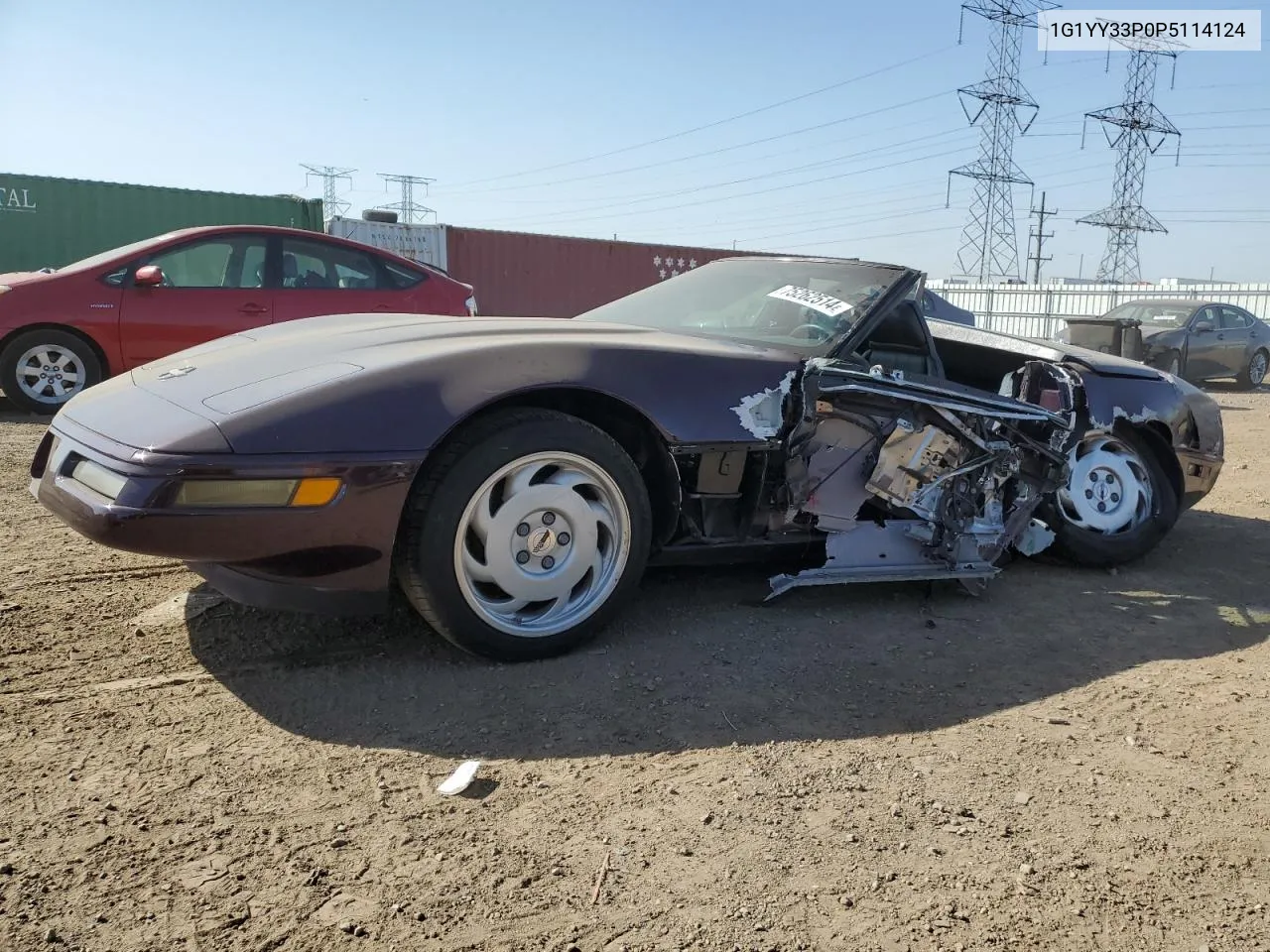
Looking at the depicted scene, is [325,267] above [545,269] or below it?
below

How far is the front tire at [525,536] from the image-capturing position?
2.70 metres

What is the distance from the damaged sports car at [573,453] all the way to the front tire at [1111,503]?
70 millimetres

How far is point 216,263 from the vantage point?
7203mm

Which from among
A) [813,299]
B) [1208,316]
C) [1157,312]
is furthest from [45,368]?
[1208,316]

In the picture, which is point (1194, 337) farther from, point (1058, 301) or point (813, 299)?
point (813, 299)

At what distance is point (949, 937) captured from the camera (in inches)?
71.9

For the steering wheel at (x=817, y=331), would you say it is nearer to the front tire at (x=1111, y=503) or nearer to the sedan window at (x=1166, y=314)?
the front tire at (x=1111, y=503)

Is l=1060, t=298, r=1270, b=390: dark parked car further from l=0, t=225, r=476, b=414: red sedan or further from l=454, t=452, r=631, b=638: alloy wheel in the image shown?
l=454, t=452, r=631, b=638: alloy wheel

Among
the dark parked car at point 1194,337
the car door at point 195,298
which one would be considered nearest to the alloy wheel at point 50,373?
the car door at point 195,298

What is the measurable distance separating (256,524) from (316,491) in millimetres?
166

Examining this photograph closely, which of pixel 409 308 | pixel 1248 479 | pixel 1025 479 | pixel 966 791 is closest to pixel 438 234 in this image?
pixel 409 308

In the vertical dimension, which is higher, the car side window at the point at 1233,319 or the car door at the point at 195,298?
the car side window at the point at 1233,319

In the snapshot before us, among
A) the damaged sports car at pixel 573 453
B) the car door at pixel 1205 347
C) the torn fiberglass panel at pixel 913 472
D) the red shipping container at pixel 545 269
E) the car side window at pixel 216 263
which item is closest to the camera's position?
the damaged sports car at pixel 573 453

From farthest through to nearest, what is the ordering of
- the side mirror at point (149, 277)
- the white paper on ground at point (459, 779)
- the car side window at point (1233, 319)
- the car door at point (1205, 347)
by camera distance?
the car side window at point (1233, 319) → the car door at point (1205, 347) → the side mirror at point (149, 277) → the white paper on ground at point (459, 779)
